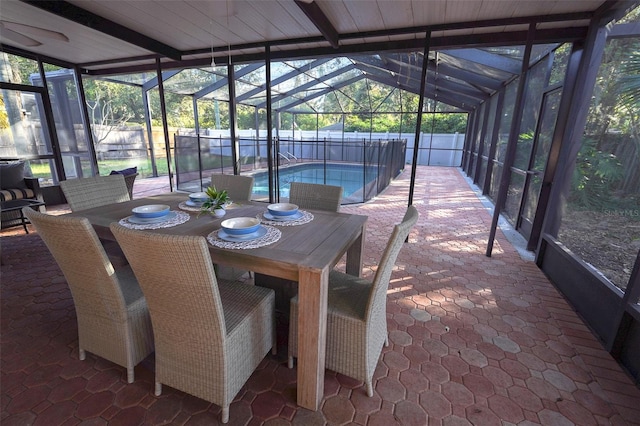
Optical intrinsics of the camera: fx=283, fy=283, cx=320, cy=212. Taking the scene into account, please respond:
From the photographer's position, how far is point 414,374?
1583mm

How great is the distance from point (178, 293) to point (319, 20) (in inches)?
98.2

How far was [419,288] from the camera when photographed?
8.07ft

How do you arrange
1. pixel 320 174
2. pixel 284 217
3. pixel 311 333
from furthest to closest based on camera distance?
pixel 320 174, pixel 284 217, pixel 311 333

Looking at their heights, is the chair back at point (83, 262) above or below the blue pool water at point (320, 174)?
above

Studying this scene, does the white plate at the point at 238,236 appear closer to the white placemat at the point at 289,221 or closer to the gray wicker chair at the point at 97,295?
the white placemat at the point at 289,221

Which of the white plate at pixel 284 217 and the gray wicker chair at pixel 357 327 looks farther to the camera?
the white plate at pixel 284 217

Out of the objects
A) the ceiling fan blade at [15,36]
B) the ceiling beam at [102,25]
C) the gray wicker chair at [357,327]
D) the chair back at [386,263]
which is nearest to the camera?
the chair back at [386,263]

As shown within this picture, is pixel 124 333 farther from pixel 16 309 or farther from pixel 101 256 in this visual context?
pixel 16 309

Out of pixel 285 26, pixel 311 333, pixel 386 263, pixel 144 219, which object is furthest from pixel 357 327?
pixel 285 26

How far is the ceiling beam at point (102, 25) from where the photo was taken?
242cm

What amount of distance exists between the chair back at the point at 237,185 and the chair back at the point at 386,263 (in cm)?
161

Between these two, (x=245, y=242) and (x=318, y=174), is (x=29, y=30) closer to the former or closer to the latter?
(x=245, y=242)

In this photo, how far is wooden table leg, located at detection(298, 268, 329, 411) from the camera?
119 cm

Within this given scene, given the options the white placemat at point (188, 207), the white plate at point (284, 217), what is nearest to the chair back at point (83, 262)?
the white placemat at point (188, 207)
